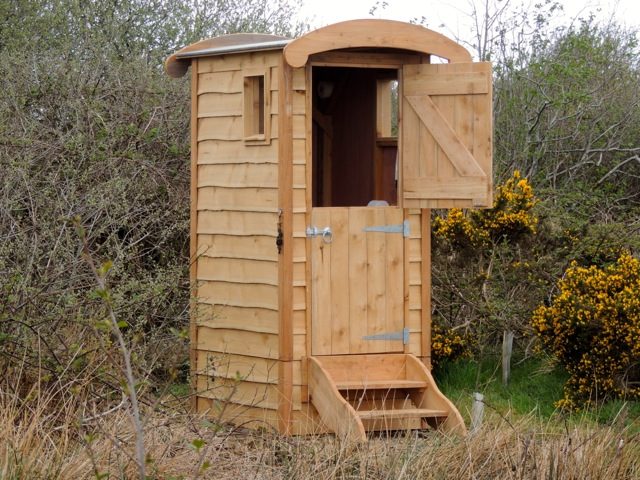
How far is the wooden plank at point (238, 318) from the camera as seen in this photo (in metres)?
7.99

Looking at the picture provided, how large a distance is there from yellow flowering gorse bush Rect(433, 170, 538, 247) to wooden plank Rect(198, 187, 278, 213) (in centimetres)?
225

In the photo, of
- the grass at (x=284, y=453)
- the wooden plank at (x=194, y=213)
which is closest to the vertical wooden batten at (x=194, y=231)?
the wooden plank at (x=194, y=213)

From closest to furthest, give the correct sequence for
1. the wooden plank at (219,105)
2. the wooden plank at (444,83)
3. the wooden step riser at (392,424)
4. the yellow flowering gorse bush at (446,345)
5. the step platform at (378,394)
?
the step platform at (378,394) < the wooden step riser at (392,424) < the wooden plank at (444,83) < the wooden plank at (219,105) < the yellow flowering gorse bush at (446,345)

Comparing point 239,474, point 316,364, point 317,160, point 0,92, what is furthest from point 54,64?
point 239,474

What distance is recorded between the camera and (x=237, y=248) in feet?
27.1

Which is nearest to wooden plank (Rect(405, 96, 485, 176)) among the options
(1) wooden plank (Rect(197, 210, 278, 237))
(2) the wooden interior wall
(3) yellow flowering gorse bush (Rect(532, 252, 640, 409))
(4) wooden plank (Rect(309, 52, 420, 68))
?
(4) wooden plank (Rect(309, 52, 420, 68))

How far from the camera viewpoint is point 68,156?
31.9 feet

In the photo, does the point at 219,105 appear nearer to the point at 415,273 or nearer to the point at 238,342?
the point at 238,342

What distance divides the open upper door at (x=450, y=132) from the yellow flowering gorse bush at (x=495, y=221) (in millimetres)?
1774

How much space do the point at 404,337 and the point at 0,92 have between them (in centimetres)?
470

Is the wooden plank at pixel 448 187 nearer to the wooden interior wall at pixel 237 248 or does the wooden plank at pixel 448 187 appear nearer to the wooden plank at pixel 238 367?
the wooden interior wall at pixel 237 248

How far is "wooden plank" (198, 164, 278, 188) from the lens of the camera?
7.93 meters

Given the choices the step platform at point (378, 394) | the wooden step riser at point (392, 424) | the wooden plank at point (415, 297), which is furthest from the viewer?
the wooden plank at point (415, 297)

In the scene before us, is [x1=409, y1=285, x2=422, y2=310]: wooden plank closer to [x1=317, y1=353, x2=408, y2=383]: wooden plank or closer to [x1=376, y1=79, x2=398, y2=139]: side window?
[x1=317, y1=353, x2=408, y2=383]: wooden plank
